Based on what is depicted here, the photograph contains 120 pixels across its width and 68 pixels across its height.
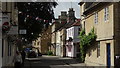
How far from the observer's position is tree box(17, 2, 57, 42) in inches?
1448

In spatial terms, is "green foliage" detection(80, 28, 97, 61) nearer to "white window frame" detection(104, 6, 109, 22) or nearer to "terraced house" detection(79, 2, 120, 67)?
"terraced house" detection(79, 2, 120, 67)

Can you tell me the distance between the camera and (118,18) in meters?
25.2

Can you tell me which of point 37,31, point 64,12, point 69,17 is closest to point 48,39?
point 64,12

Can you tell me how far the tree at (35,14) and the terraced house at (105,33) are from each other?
6093 millimetres

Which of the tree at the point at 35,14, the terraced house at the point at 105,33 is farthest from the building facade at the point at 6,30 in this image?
the tree at the point at 35,14

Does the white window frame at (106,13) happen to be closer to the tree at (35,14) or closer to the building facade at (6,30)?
the building facade at (6,30)

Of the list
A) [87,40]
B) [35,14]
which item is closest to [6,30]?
[87,40]

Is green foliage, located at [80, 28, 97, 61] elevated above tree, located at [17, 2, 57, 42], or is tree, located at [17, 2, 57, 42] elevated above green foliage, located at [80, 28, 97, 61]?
tree, located at [17, 2, 57, 42]

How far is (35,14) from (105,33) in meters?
12.8

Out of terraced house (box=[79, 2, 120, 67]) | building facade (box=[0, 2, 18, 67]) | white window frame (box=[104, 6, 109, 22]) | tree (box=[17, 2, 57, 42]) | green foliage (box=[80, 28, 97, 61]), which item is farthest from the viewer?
tree (box=[17, 2, 57, 42])

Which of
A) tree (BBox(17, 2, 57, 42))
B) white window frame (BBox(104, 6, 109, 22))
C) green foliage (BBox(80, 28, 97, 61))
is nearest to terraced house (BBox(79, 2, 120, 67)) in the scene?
white window frame (BBox(104, 6, 109, 22))

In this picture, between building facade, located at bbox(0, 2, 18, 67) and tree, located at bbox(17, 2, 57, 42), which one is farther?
tree, located at bbox(17, 2, 57, 42)

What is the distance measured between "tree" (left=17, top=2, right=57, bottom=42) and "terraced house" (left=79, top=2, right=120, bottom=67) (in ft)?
20.0

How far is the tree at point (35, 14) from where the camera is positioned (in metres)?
36.8
